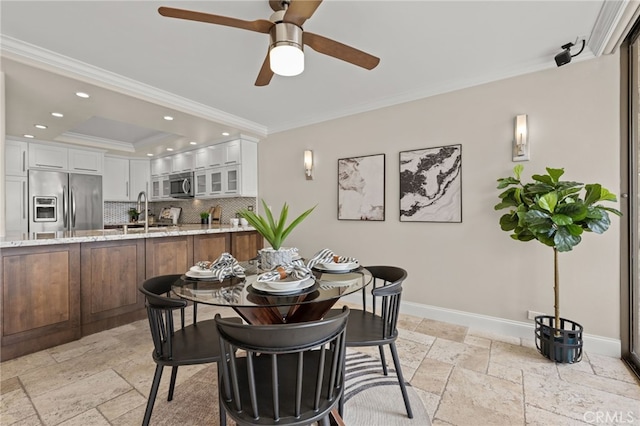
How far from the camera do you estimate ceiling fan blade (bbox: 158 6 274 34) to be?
151 centimetres

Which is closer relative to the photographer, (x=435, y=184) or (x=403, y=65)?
(x=403, y=65)

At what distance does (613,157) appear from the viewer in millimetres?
2383

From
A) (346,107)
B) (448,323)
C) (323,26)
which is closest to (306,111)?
(346,107)

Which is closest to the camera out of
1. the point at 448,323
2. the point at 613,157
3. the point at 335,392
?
the point at 335,392

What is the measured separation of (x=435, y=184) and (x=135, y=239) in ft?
10.8

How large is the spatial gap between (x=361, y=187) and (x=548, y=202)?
6.50 ft

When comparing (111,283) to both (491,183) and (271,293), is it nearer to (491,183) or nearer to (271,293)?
(271,293)

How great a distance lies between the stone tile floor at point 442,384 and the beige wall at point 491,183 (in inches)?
19.3

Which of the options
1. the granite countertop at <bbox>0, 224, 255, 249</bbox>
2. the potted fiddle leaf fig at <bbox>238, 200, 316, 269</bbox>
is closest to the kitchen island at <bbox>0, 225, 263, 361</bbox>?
the granite countertop at <bbox>0, 224, 255, 249</bbox>

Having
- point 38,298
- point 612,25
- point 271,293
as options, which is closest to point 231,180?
point 38,298

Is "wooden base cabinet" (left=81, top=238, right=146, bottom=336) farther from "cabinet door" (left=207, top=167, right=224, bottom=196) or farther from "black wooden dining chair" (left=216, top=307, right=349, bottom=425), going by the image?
"black wooden dining chair" (left=216, top=307, right=349, bottom=425)

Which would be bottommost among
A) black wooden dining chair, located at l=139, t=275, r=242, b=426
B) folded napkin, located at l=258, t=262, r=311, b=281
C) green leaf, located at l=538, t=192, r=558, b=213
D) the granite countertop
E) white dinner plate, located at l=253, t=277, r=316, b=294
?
black wooden dining chair, located at l=139, t=275, r=242, b=426

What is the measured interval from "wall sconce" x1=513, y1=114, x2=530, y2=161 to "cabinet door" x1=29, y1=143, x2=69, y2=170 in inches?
269

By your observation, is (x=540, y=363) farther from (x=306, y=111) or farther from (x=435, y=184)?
(x=306, y=111)
